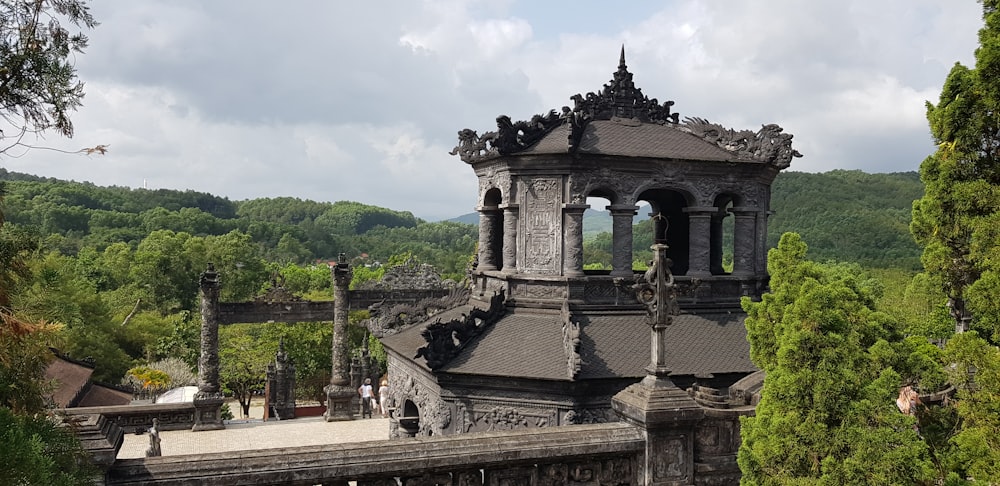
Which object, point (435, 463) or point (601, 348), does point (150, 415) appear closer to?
point (601, 348)

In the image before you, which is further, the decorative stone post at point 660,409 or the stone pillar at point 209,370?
the stone pillar at point 209,370

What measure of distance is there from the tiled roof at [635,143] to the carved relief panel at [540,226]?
2.29 feet

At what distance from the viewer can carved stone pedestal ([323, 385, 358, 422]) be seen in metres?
26.4

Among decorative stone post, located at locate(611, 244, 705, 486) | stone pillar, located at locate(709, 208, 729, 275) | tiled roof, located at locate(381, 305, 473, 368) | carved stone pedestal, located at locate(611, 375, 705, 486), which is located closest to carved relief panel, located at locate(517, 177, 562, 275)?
tiled roof, located at locate(381, 305, 473, 368)

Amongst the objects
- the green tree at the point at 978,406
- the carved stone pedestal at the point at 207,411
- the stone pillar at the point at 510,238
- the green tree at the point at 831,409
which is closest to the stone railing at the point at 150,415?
the carved stone pedestal at the point at 207,411

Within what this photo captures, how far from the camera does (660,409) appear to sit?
7.41 m

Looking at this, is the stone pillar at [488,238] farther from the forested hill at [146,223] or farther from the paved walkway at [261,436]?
the forested hill at [146,223]

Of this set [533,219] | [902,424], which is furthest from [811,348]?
[533,219]

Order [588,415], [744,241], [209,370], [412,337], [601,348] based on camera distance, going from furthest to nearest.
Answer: [209,370], [412,337], [744,241], [601,348], [588,415]

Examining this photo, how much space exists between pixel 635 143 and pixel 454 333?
17.1ft

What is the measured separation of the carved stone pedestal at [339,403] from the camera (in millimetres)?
26438

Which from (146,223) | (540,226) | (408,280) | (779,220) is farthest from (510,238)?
(146,223)

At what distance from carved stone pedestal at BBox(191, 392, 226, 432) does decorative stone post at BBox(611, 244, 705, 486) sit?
20.3 metres

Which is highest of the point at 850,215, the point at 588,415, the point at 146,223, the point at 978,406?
the point at 850,215
